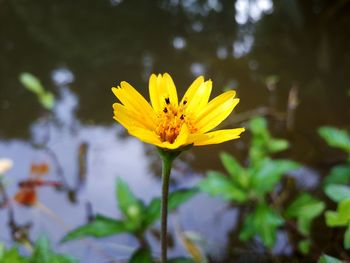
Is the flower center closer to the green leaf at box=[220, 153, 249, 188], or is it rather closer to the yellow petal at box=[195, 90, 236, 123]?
the yellow petal at box=[195, 90, 236, 123]

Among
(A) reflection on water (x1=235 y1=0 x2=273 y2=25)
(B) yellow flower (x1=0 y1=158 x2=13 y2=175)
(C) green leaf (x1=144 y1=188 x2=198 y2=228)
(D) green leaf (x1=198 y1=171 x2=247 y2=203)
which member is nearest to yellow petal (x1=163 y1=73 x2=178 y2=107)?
(C) green leaf (x1=144 y1=188 x2=198 y2=228)

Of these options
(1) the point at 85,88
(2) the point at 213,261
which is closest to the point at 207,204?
(2) the point at 213,261

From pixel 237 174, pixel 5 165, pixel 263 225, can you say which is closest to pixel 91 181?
pixel 5 165

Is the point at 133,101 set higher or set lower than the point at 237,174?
higher

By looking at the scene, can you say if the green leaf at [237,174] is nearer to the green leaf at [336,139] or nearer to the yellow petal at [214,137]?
the green leaf at [336,139]

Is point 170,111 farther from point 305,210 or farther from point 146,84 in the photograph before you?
point 146,84

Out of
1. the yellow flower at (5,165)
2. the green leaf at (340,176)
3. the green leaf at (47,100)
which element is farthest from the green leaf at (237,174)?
the green leaf at (47,100)
